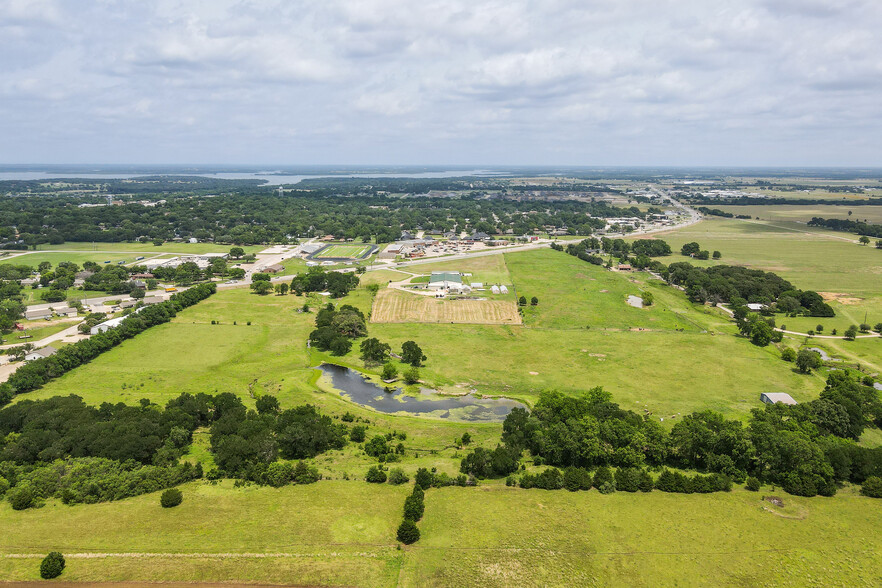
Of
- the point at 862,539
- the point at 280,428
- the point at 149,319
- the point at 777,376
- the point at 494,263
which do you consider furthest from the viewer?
the point at 494,263

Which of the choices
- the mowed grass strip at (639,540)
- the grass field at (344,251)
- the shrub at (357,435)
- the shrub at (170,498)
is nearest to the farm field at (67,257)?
the grass field at (344,251)

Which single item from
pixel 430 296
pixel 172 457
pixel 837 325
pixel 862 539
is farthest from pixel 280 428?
pixel 837 325

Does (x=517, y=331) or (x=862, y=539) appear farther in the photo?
(x=517, y=331)

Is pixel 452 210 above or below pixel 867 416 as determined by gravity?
above

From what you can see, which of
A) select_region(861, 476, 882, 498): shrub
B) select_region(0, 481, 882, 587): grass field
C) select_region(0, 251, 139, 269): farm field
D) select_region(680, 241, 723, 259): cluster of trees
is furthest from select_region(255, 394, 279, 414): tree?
select_region(680, 241, 723, 259): cluster of trees

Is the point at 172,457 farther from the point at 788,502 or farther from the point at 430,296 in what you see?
the point at 430,296
